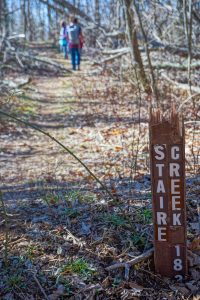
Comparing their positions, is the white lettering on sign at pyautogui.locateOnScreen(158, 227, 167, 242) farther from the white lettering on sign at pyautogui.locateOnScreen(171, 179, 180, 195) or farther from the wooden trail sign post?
the white lettering on sign at pyautogui.locateOnScreen(171, 179, 180, 195)

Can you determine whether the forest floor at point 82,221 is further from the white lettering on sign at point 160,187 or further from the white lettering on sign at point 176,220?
the white lettering on sign at point 160,187

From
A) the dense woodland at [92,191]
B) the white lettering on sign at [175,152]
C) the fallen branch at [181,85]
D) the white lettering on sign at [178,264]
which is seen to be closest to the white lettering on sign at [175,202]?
the white lettering on sign at [175,152]

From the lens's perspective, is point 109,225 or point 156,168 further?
point 109,225

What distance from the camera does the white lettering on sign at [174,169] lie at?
280 cm

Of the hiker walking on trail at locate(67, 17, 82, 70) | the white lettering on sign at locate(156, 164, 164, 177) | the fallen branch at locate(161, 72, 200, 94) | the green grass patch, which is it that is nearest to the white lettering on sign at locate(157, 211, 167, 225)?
the white lettering on sign at locate(156, 164, 164, 177)

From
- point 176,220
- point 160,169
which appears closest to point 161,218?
point 176,220

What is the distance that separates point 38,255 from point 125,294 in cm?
84

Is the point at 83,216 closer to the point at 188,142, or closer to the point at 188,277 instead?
the point at 188,277

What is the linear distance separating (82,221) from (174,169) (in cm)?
138

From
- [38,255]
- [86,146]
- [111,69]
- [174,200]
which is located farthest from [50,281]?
[111,69]

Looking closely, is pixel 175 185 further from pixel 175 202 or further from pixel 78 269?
pixel 78 269

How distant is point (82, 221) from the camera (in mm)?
3861

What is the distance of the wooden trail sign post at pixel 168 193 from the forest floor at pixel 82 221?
17cm

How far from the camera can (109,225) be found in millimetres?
3695
